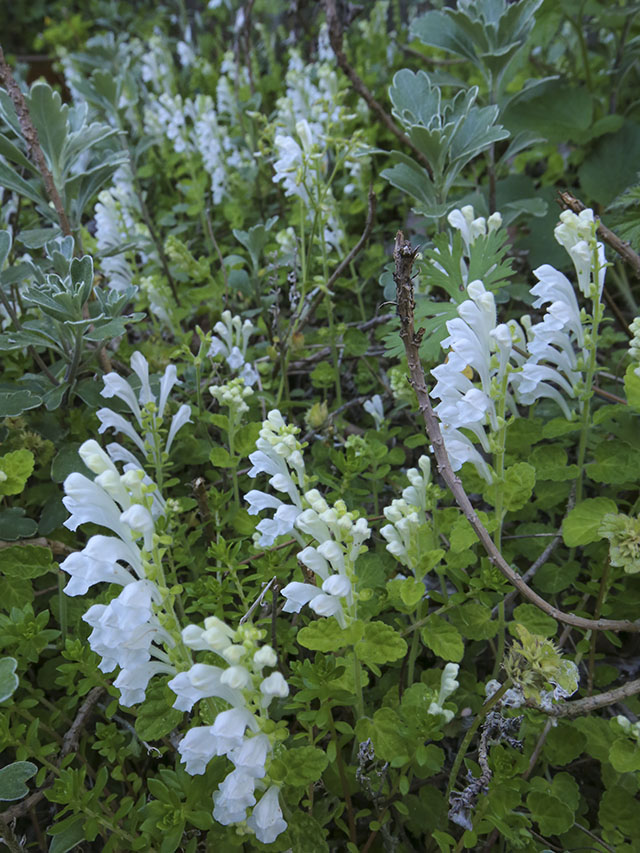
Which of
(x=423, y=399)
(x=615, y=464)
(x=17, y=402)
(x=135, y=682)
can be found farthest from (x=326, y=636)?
(x=17, y=402)

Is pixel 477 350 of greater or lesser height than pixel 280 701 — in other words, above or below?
above

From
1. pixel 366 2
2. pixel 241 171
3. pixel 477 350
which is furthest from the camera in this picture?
pixel 366 2

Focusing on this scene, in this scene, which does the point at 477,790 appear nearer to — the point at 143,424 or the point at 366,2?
the point at 143,424

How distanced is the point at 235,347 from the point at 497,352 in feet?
3.01

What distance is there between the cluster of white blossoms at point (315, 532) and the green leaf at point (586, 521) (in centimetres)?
51

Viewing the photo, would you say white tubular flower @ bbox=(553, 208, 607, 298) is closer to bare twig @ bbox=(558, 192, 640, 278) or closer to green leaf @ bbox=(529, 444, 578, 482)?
bare twig @ bbox=(558, 192, 640, 278)

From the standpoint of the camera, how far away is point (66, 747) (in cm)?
141

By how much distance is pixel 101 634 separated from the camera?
1.08 metres

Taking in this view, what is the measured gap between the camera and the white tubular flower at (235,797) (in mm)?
1003

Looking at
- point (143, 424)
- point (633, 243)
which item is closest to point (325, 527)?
point (143, 424)

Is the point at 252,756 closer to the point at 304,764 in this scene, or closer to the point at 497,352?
the point at 304,764

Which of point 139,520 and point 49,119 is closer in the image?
point 139,520

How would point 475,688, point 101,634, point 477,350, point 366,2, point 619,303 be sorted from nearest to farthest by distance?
point 101,634 < point 477,350 < point 475,688 < point 619,303 < point 366,2

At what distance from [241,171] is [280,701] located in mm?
2740
